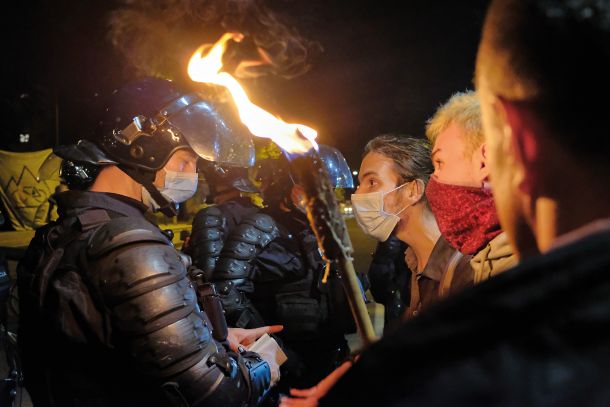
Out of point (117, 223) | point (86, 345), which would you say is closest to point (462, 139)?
point (117, 223)

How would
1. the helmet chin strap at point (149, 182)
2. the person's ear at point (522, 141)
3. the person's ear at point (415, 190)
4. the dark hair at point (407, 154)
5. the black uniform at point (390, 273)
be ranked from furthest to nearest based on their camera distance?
1. the black uniform at point (390, 273)
2. the dark hair at point (407, 154)
3. the person's ear at point (415, 190)
4. the helmet chin strap at point (149, 182)
5. the person's ear at point (522, 141)

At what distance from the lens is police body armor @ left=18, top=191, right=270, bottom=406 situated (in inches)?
83.5

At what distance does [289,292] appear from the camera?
15.9 feet

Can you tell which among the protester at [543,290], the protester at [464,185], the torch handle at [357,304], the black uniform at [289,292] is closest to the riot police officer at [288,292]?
the black uniform at [289,292]

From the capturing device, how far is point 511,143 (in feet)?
2.93

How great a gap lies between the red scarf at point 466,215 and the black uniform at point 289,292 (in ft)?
7.71

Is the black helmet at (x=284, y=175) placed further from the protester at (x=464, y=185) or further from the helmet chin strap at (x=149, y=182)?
the protester at (x=464, y=185)

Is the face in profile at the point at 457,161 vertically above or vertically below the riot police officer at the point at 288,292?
above

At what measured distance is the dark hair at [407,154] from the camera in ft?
11.3

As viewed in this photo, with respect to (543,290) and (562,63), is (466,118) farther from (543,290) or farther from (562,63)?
(543,290)

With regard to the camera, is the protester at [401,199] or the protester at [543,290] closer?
the protester at [543,290]

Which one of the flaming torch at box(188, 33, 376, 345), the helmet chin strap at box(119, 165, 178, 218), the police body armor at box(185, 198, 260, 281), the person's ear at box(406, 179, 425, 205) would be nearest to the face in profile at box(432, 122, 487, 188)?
the person's ear at box(406, 179, 425, 205)

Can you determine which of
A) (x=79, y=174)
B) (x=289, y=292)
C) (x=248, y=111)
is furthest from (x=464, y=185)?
(x=289, y=292)

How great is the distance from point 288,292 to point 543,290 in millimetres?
4357
